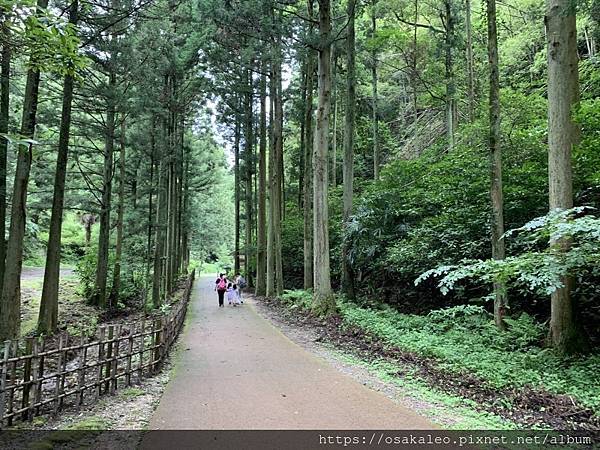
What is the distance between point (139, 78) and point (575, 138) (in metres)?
13.5

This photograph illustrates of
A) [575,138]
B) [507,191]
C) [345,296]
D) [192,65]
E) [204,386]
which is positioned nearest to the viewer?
[204,386]

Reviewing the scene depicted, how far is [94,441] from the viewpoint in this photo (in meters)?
4.75

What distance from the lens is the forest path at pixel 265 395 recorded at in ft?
17.5

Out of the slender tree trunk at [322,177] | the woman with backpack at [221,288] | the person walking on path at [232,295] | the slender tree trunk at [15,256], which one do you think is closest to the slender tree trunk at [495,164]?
the slender tree trunk at [322,177]

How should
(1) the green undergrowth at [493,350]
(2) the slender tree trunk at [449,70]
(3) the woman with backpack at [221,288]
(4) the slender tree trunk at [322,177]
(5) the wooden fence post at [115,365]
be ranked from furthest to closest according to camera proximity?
(3) the woman with backpack at [221,288] < (2) the slender tree trunk at [449,70] < (4) the slender tree trunk at [322,177] < (5) the wooden fence post at [115,365] < (1) the green undergrowth at [493,350]

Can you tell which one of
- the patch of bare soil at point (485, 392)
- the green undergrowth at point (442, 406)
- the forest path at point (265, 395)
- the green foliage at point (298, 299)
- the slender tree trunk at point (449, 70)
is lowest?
the forest path at point (265, 395)

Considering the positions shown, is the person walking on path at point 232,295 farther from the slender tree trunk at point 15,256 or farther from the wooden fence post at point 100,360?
the wooden fence post at point 100,360

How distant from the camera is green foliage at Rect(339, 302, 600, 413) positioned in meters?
6.30

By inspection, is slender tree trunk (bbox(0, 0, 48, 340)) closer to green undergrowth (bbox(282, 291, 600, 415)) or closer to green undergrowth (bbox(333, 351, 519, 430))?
green undergrowth (bbox(333, 351, 519, 430))

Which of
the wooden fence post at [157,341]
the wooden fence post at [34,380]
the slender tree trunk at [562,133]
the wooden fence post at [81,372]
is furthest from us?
the wooden fence post at [157,341]

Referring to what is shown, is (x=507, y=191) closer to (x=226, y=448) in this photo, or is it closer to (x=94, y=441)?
(x=226, y=448)

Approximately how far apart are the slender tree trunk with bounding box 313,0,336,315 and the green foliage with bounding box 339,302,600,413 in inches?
78.6

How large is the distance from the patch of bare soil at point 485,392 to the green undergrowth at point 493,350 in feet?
0.50

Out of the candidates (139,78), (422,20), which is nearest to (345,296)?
(139,78)
